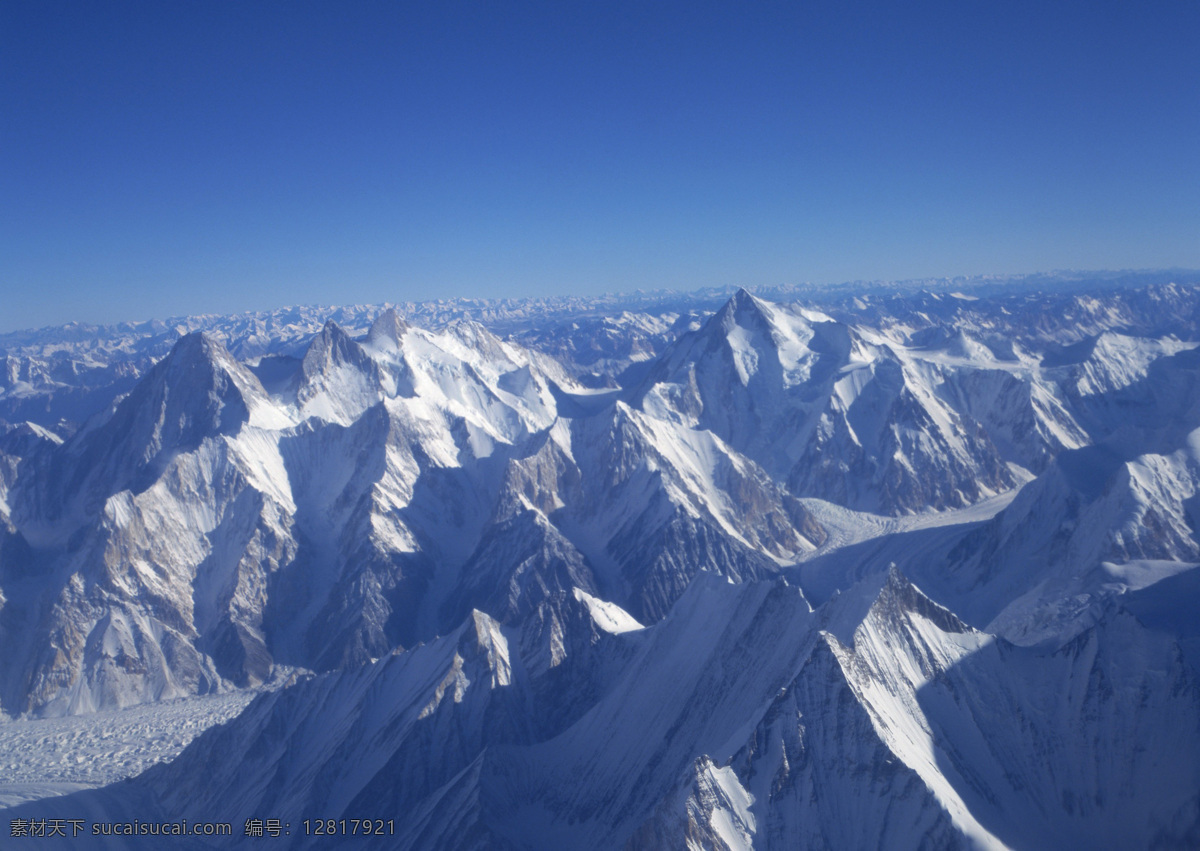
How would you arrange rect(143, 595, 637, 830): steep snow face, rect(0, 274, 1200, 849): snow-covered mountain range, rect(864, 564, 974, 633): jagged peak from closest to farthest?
rect(0, 274, 1200, 849): snow-covered mountain range < rect(864, 564, 974, 633): jagged peak < rect(143, 595, 637, 830): steep snow face

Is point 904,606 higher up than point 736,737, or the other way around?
point 904,606

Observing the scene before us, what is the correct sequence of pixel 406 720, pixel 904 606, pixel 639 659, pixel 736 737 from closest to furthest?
pixel 736 737
pixel 904 606
pixel 406 720
pixel 639 659

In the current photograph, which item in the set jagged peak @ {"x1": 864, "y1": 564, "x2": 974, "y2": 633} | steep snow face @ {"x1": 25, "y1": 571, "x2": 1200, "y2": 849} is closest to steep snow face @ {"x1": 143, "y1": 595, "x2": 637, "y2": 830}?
steep snow face @ {"x1": 25, "y1": 571, "x2": 1200, "y2": 849}

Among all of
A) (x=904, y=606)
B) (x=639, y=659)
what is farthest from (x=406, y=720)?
(x=904, y=606)

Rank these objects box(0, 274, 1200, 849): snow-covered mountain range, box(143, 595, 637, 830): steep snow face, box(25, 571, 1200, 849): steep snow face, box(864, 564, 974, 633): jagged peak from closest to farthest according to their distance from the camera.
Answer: box(25, 571, 1200, 849): steep snow face
box(0, 274, 1200, 849): snow-covered mountain range
box(864, 564, 974, 633): jagged peak
box(143, 595, 637, 830): steep snow face

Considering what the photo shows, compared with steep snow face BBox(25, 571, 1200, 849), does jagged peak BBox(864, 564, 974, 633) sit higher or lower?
higher

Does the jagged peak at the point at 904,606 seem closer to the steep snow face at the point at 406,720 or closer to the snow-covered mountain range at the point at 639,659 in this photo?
the snow-covered mountain range at the point at 639,659

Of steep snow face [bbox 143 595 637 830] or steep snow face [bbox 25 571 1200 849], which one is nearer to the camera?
steep snow face [bbox 25 571 1200 849]

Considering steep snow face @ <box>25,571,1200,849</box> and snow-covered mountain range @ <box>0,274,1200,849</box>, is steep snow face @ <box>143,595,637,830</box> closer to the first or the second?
steep snow face @ <box>25,571,1200,849</box>

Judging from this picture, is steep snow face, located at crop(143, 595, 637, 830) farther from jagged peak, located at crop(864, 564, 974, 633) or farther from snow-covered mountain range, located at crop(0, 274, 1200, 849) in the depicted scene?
jagged peak, located at crop(864, 564, 974, 633)

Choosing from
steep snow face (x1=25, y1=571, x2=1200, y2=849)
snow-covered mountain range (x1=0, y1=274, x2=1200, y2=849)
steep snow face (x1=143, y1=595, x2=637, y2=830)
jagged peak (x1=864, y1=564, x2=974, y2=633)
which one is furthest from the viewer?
steep snow face (x1=143, y1=595, x2=637, y2=830)

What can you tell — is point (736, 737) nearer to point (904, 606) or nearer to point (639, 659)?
point (904, 606)

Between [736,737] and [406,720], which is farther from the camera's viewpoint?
[406,720]
